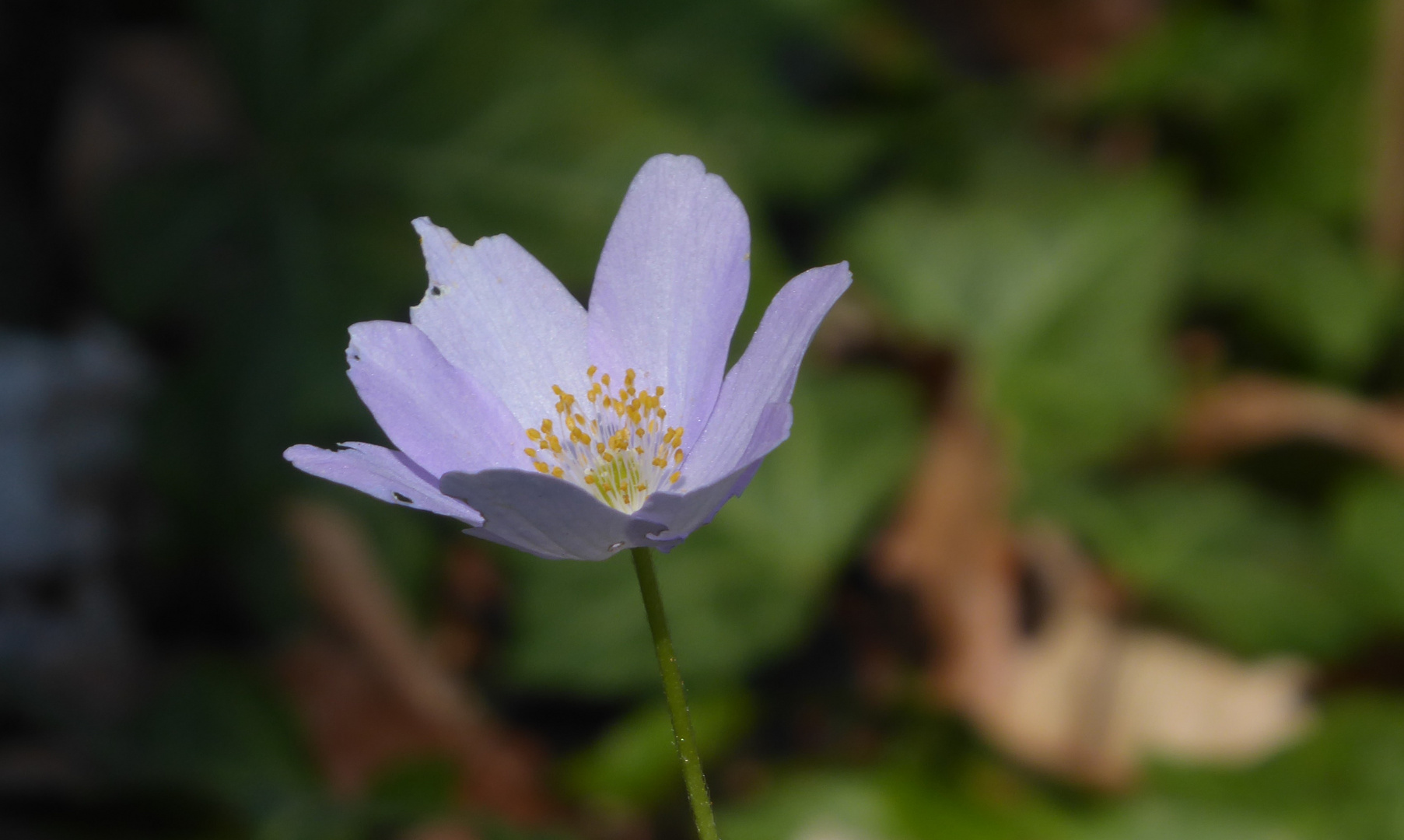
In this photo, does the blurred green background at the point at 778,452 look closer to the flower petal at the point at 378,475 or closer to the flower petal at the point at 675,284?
the flower petal at the point at 675,284

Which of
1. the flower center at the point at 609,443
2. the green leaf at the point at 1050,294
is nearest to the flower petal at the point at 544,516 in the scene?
the flower center at the point at 609,443

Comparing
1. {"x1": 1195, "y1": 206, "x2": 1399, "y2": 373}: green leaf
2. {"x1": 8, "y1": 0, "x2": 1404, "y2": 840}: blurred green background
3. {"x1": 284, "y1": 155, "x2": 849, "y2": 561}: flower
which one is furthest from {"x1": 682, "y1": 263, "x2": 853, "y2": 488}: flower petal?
{"x1": 1195, "y1": 206, "x2": 1399, "y2": 373}: green leaf

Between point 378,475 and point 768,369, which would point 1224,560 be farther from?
point 378,475

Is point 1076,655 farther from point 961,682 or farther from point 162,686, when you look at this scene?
point 162,686

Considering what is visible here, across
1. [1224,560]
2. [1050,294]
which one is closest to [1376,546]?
[1224,560]

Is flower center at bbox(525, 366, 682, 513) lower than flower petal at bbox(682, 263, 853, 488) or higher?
higher

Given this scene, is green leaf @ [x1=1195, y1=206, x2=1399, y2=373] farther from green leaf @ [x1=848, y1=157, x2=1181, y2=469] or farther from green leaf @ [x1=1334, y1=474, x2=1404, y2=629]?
green leaf @ [x1=1334, y1=474, x2=1404, y2=629]
